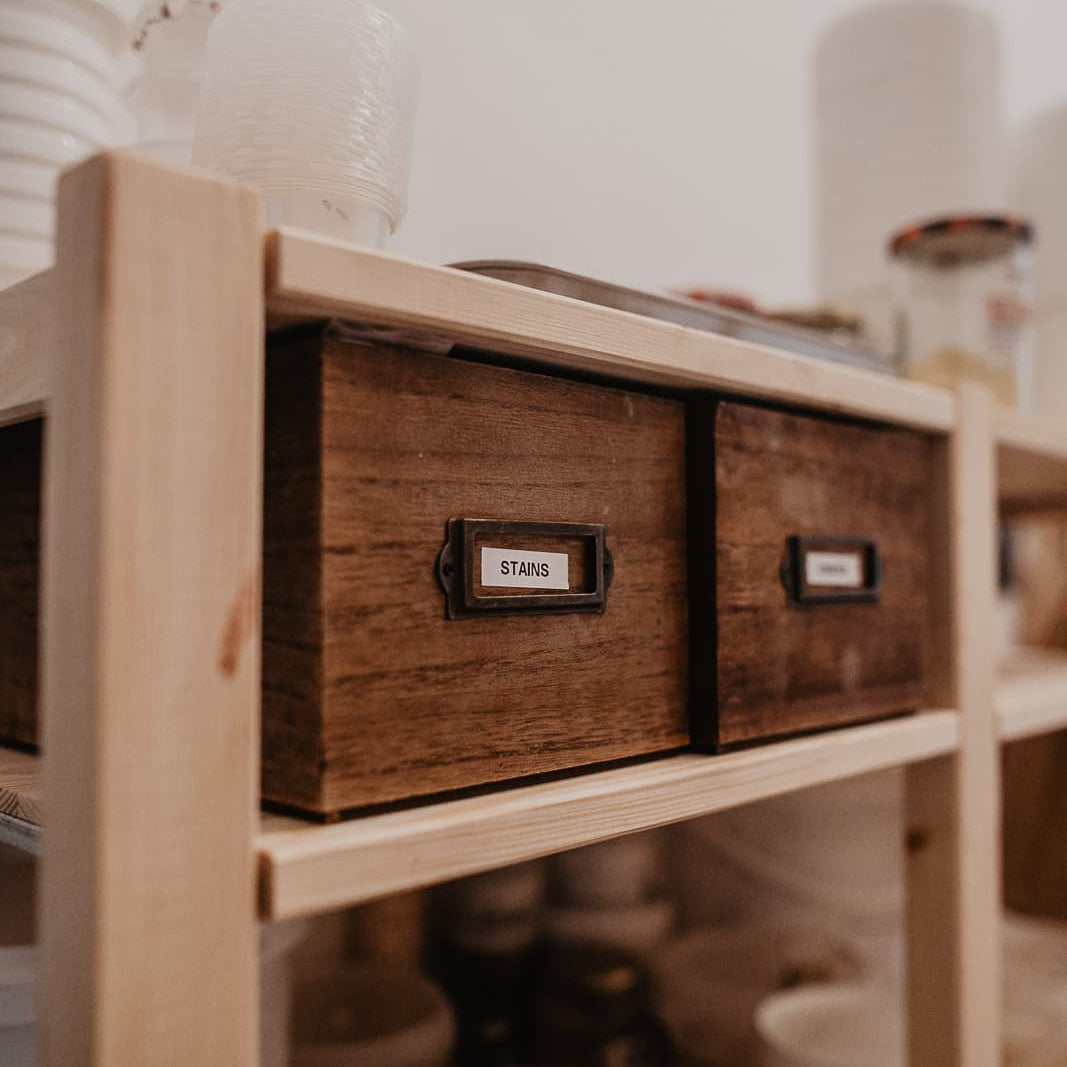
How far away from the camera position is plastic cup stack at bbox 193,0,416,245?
1.56 feet

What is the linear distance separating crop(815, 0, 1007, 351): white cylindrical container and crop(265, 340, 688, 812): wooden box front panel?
0.85m

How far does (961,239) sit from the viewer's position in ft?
3.22

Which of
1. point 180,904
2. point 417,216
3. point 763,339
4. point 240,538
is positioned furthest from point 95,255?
point 417,216

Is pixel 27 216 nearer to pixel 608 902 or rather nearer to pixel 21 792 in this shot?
pixel 21 792

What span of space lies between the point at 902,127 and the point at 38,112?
42.2 inches

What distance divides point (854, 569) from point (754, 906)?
62 centimetres

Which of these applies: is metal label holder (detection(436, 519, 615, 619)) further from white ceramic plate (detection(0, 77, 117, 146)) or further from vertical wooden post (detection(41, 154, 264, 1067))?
white ceramic plate (detection(0, 77, 117, 146))

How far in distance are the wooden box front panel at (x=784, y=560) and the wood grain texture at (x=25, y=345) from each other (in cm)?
34

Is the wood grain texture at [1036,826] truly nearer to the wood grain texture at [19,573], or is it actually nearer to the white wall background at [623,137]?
the white wall background at [623,137]

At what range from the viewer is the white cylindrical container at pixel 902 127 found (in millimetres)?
1265

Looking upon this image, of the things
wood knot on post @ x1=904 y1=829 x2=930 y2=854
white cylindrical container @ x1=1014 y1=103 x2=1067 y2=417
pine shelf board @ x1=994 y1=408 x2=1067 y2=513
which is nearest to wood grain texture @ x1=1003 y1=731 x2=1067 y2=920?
pine shelf board @ x1=994 y1=408 x2=1067 y2=513

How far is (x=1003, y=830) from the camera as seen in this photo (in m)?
1.26

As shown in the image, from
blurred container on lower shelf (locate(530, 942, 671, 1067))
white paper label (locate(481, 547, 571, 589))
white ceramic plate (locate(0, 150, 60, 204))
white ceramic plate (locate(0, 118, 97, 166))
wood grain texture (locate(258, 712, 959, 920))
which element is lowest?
blurred container on lower shelf (locate(530, 942, 671, 1067))

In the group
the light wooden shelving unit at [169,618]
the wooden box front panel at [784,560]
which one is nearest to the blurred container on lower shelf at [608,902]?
the wooden box front panel at [784,560]
